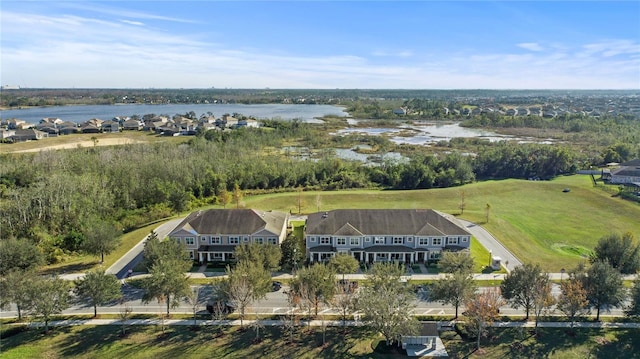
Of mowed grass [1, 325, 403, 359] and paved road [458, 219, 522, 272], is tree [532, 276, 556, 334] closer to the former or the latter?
paved road [458, 219, 522, 272]

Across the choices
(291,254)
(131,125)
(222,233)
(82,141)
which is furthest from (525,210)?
(131,125)

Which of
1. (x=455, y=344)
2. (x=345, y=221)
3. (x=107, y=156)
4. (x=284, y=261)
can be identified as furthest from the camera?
(x=107, y=156)

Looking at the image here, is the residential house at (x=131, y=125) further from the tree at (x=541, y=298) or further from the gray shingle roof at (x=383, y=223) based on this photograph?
the tree at (x=541, y=298)

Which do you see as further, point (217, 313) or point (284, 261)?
point (284, 261)

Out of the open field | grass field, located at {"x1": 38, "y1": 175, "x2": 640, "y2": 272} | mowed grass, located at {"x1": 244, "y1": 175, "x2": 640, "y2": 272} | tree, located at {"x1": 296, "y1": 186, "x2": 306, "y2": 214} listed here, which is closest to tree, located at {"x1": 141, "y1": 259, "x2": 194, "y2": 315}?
grass field, located at {"x1": 38, "y1": 175, "x2": 640, "y2": 272}

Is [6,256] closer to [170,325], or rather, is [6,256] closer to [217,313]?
[170,325]

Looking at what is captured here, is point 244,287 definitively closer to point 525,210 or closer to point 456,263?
point 456,263

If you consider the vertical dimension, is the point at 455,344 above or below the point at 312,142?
below

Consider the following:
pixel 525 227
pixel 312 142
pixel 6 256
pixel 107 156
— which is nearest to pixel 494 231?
pixel 525 227
